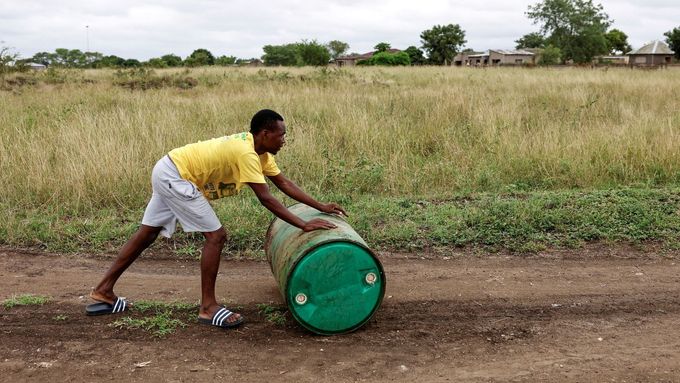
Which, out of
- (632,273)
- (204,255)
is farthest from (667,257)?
(204,255)

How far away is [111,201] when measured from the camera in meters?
6.57

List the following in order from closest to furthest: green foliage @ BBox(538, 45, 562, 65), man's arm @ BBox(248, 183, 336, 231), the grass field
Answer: man's arm @ BBox(248, 183, 336, 231), the grass field, green foliage @ BBox(538, 45, 562, 65)

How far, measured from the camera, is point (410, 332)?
12.4 ft

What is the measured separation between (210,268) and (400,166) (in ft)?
14.0

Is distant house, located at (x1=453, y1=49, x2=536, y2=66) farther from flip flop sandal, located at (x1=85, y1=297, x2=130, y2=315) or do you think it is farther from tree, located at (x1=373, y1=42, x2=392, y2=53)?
flip flop sandal, located at (x1=85, y1=297, x2=130, y2=315)

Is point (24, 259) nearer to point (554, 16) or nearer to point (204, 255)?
point (204, 255)

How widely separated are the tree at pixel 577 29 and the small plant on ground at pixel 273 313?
55.2 meters

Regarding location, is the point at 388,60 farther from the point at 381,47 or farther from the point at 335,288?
the point at 335,288

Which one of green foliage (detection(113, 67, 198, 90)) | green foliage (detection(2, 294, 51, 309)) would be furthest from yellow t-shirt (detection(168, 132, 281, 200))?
green foliage (detection(113, 67, 198, 90))

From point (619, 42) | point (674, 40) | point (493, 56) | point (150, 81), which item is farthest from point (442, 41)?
point (150, 81)

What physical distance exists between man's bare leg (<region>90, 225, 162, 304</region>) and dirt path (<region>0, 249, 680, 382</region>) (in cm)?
19

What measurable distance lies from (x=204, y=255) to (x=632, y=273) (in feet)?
11.2

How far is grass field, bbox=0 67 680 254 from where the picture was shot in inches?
226

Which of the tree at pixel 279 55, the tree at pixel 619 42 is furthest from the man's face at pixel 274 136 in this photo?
the tree at pixel 619 42
